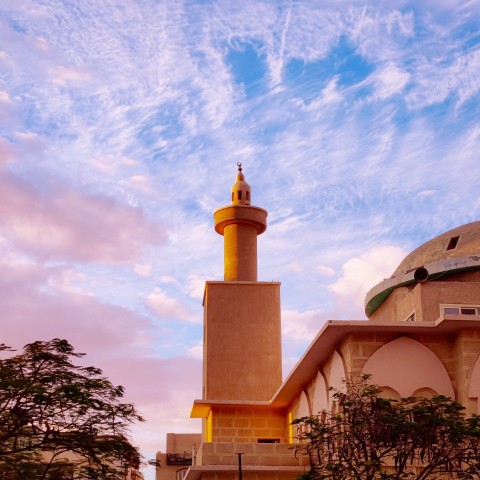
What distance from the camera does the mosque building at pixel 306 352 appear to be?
882 inches

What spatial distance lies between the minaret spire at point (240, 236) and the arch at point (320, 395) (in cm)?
1087

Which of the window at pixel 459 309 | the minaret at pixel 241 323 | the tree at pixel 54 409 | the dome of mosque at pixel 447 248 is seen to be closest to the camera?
the tree at pixel 54 409

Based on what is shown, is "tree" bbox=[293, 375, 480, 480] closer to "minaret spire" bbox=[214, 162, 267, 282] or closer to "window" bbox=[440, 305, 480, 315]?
"window" bbox=[440, 305, 480, 315]

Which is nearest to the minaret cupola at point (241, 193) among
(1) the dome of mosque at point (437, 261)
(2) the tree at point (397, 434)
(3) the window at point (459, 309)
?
(1) the dome of mosque at point (437, 261)

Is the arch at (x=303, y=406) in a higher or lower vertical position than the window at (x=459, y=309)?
lower

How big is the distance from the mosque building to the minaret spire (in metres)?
0.04

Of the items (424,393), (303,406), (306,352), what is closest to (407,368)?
(424,393)

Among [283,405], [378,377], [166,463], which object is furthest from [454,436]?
[166,463]

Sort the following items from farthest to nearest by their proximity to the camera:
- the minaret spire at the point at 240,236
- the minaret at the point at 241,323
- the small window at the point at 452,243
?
the minaret spire at the point at 240,236 → the minaret at the point at 241,323 → the small window at the point at 452,243

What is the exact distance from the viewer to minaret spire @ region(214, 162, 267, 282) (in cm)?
3756

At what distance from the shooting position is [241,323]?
3641 centimetres

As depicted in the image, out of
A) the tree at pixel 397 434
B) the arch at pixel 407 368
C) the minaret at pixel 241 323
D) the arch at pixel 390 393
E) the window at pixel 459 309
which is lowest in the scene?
the tree at pixel 397 434

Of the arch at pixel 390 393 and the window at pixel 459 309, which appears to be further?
the window at pixel 459 309

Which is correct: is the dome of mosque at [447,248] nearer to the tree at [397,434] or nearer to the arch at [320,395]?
the arch at [320,395]
